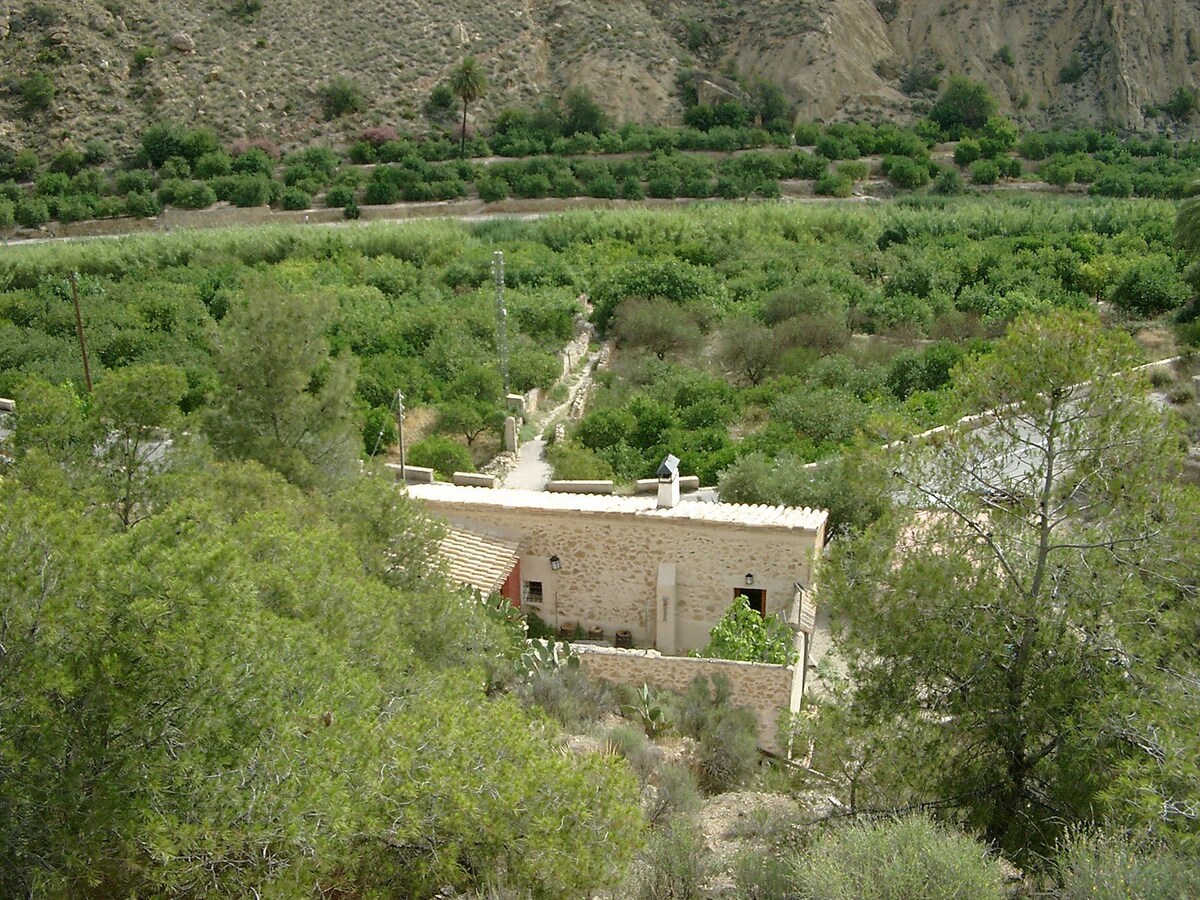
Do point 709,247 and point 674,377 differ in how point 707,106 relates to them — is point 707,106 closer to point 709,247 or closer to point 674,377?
point 709,247

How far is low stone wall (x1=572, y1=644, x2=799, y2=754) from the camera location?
13.5 m

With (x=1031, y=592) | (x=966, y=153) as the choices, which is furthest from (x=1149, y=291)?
(x=1031, y=592)

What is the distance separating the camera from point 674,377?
Answer: 83.7ft

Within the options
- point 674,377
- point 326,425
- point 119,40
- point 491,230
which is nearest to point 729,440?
point 674,377

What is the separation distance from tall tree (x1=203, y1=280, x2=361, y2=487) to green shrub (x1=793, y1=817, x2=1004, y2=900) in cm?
1009

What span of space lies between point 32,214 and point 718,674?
137 feet

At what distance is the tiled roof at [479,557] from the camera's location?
1538 cm

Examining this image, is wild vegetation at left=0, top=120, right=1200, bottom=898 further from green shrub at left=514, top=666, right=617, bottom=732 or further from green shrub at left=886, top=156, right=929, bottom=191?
green shrub at left=886, top=156, right=929, bottom=191

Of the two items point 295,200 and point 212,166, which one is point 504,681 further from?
point 212,166

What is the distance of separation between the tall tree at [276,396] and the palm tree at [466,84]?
38.4m

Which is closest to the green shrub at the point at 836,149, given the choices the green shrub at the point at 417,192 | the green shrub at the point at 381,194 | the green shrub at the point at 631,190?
the green shrub at the point at 631,190

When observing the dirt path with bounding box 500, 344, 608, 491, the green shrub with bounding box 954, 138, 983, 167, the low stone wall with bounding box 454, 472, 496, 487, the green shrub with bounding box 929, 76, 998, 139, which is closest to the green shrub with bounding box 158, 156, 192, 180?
the dirt path with bounding box 500, 344, 608, 491

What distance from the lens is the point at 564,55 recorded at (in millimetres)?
59906

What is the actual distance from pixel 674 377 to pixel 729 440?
396 centimetres
